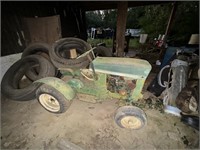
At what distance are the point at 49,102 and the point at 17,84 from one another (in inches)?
53.8

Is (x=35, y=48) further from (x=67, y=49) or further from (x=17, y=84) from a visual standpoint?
(x=17, y=84)

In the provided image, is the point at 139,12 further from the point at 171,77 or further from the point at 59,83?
the point at 59,83

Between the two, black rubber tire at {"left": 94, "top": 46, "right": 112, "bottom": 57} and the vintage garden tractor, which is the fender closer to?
the vintage garden tractor

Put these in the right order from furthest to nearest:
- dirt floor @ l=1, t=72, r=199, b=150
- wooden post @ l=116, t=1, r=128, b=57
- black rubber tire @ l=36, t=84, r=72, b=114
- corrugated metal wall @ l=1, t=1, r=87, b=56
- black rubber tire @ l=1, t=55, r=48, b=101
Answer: wooden post @ l=116, t=1, r=128, b=57, corrugated metal wall @ l=1, t=1, r=87, b=56, black rubber tire @ l=1, t=55, r=48, b=101, black rubber tire @ l=36, t=84, r=72, b=114, dirt floor @ l=1, t=72, r=199, b=150

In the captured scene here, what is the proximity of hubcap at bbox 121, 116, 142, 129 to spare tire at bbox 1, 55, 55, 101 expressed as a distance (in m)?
1.98

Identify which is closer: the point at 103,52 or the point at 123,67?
the point at 123,67

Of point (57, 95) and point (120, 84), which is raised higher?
point (120, 84)

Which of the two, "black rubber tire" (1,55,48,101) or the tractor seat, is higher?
the tractor seat

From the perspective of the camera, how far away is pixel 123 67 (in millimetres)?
2303

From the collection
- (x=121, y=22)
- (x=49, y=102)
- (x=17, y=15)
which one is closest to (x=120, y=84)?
(x=49, y=102)

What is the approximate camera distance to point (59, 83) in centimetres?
246

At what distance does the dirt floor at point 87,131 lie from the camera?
2057mm

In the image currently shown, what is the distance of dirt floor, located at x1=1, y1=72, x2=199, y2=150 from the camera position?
6.75 feet

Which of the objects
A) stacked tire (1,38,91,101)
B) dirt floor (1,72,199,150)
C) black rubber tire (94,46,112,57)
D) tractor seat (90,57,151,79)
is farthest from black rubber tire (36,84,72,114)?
black rubber tire (94,46,112,57)
